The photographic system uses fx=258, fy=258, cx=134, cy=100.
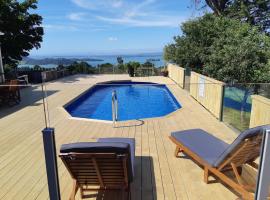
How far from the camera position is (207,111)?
7812mm

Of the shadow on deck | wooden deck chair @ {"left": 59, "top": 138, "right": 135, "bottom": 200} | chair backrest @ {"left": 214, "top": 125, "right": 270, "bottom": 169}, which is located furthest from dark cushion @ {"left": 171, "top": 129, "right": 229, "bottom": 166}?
the shadow on deck

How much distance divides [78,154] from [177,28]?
1400 centimetres

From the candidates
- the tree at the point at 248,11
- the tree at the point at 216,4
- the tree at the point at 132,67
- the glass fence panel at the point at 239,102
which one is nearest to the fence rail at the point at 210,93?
the glass fence panel at the point at 239,102

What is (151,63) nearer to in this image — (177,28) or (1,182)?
(177,28)

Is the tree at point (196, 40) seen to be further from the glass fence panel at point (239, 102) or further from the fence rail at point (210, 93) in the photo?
the glass fence panel at point (239, 102)

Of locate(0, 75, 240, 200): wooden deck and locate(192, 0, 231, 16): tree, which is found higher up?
locate(192, 0, 231, 16): tree

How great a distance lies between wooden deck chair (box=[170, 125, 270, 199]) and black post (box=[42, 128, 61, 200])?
5.78 feet

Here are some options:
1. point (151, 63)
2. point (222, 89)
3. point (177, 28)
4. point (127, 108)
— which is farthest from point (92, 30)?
point (222, 89)

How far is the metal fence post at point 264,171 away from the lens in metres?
1.89

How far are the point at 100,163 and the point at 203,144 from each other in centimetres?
172

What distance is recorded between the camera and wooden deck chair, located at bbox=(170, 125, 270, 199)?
2690 millimetres

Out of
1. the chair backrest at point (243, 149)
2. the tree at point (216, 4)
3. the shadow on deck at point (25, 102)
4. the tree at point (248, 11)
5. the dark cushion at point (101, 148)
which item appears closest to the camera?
the dark cushion at point (101, 148)

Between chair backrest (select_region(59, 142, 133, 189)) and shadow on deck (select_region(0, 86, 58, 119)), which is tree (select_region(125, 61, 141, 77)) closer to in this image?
shadow on deck (select_region(0, 86, 58, 119))

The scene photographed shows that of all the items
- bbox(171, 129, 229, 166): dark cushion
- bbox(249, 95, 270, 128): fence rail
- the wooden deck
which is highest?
bbox(249, 95, 270, 128): fence rail
